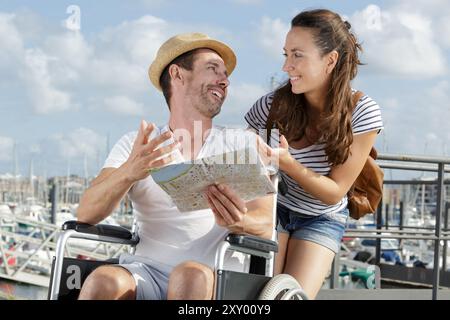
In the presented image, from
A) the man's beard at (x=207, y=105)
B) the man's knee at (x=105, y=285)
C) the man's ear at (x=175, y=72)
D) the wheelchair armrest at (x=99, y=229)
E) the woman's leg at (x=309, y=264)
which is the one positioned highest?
the man's ear at (x=175, y=72)

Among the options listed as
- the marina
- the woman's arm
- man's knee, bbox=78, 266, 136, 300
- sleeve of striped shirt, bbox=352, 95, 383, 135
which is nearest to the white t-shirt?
man's knee, bbox=78, 266, 136, 300

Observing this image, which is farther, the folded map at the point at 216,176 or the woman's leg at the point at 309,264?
the woman's leg at the point at 309,264

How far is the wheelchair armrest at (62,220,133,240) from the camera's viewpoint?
9.71 feet

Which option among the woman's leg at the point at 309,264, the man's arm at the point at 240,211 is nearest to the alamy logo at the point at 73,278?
the man's arm at the point at 240,211

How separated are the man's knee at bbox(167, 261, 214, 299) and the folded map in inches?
9.2

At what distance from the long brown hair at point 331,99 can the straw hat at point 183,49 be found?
0.29 metres

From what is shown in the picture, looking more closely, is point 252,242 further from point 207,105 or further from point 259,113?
point 259,113

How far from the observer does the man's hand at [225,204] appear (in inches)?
106

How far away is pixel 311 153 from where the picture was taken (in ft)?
10.7

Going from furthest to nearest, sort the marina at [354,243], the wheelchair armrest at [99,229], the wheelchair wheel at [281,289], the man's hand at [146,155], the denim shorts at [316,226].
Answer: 1. the marina at [354,243]
2. the denim shorts at [316,226]
3. the wheelchair armrest at [99,229]
4. the wheelchair wheel at [281,289]
5. the man's hand at [146,155]

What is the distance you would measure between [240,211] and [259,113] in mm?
743

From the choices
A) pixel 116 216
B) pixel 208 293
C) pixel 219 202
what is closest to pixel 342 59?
pixel 219 202

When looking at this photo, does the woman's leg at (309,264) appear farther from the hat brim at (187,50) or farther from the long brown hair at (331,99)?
the hat brim at (187,50)

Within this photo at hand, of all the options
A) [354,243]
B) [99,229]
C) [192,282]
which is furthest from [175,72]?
[354,243]
